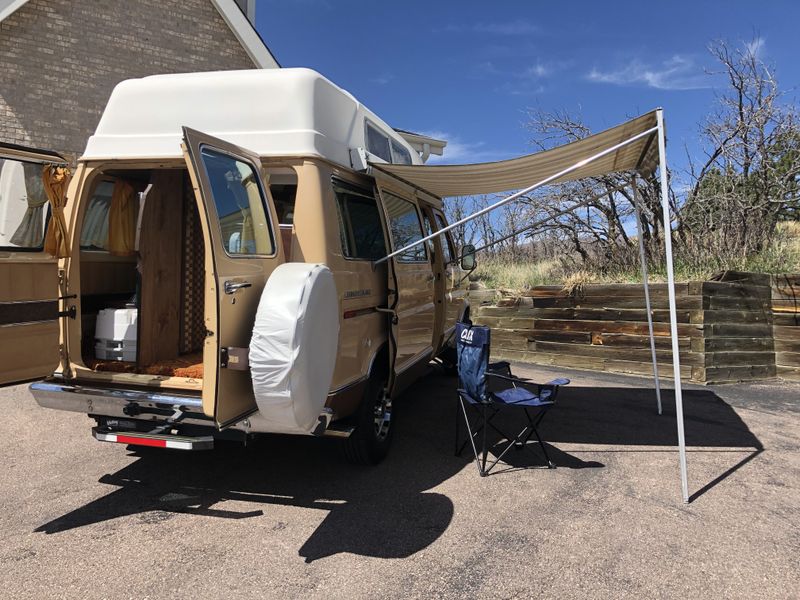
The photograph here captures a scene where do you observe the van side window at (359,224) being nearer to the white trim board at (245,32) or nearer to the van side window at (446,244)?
the van side window at (446,244)

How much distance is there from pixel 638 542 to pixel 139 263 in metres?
3.91

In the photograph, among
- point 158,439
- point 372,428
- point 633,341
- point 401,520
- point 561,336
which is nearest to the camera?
point 158,439

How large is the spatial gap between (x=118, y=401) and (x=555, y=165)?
148 inches

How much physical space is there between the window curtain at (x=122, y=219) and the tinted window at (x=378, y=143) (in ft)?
6.45

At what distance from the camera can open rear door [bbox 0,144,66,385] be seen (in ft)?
11.7

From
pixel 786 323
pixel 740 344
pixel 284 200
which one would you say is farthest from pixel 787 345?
pixel 284 200

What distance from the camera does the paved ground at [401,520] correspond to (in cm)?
276

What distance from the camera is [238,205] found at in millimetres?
3219

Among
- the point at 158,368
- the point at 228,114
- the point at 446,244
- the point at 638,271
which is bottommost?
the point at 158,368

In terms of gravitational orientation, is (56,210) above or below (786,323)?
above

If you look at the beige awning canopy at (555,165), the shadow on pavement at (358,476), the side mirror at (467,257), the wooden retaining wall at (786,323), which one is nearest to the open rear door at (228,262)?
the shadow on pavement at (358,476)

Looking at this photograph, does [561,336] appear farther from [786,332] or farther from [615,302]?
[786,332]

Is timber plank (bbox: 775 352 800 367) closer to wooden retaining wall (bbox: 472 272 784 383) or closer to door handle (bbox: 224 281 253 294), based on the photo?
wooden retaining wall (bbox: 472 272 784 383)

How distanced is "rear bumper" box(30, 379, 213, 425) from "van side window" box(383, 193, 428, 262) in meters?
2.17
